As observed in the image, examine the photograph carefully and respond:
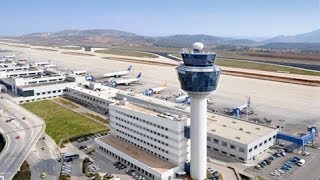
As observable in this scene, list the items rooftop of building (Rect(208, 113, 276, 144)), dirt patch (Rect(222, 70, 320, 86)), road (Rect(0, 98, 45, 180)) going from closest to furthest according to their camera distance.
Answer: road (Rect(0, 98, 45, 180)) < rooftop of building (Rect(208, 113, 276, 144)) < dirt patch (Rect(222, 70, 320, 86))

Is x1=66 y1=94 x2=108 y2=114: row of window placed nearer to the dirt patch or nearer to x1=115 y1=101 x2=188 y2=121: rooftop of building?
x1=115 y1=101 x2=188 y2=121: rooftop of building

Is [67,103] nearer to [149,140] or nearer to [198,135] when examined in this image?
[149,140]

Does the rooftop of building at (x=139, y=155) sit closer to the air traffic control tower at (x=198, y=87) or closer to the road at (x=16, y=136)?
the air traffic control tower at (x=198, y=87)

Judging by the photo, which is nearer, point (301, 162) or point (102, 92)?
point (301, 162)

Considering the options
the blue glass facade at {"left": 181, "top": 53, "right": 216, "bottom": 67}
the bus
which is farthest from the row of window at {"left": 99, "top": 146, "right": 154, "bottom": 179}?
the blue glass facade at {"left": 181, "top": 53, "right": 216, "bottom": 67}

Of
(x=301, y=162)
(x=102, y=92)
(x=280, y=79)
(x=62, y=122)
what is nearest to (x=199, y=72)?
(x=301, y=162)
